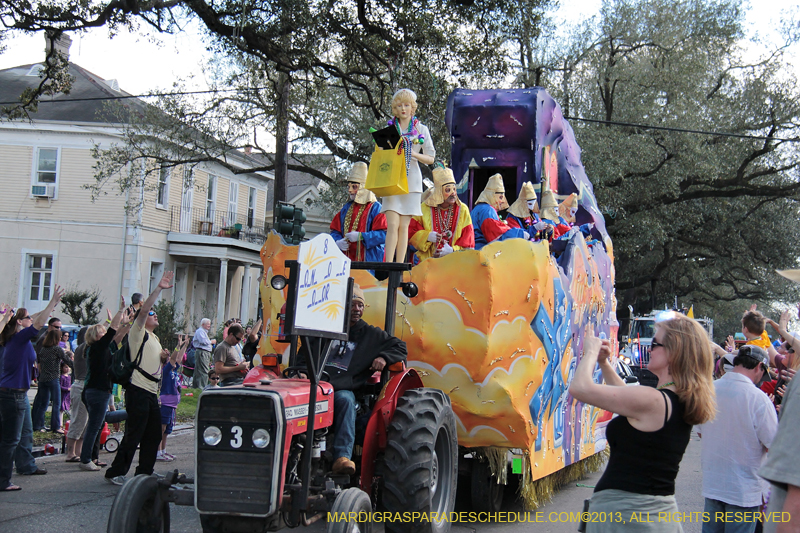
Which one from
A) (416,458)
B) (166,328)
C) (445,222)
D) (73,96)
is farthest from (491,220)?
(73,96)

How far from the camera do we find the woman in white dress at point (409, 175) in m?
7.08

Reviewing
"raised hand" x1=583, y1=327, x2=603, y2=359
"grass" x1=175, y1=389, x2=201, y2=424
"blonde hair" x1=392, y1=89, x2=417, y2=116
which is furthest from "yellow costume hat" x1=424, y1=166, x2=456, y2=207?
"grass" x1=175, y1=389, x2=201, y2=424

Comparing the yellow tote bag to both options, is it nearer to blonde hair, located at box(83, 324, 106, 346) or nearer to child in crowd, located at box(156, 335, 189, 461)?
blonde hair, located at box(83, 324, 106, 346)

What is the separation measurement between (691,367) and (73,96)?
2748 cm

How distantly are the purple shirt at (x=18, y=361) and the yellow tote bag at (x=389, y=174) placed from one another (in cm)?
409

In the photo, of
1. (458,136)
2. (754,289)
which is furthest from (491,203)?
(754,289)

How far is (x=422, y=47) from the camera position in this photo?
40.4ft

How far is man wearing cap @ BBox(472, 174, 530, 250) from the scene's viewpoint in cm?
842

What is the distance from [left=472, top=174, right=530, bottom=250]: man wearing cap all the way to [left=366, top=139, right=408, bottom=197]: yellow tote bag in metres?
1.67

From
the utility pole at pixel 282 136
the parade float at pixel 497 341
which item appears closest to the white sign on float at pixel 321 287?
the parade float at pixel 497 341

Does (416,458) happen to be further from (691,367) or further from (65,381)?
(65,381)

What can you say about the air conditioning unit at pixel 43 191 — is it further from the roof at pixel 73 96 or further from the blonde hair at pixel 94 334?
the blonde hair at pixel 94 334

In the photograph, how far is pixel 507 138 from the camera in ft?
33.7

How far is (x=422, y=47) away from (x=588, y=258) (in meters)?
5.21
